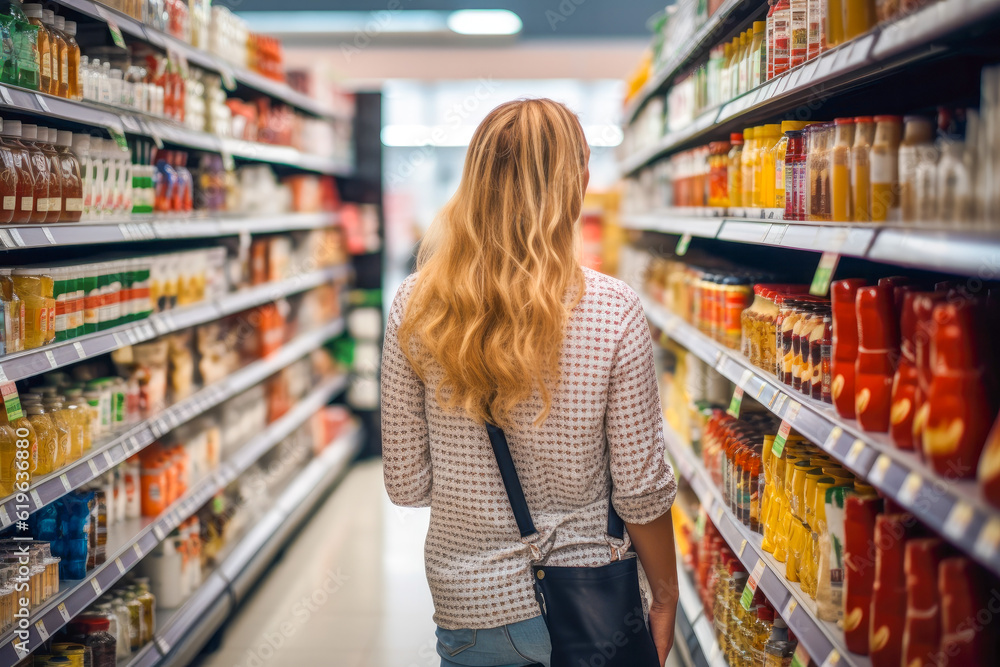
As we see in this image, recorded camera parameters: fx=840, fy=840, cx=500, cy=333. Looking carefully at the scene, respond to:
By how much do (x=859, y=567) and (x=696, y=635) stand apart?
1.36 meters

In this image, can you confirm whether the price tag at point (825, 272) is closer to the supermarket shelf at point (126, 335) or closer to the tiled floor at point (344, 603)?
the supermarket shelf at point (126, 335)

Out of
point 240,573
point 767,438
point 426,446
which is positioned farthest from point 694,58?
point 240,573

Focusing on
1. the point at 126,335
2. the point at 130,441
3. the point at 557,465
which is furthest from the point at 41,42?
the point at 557,465

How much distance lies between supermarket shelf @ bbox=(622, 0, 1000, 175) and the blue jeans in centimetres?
117

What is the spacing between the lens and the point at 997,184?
1.11 metres

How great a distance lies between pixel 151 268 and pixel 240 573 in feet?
4.80

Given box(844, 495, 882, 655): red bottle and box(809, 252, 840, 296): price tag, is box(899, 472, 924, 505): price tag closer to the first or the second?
box(844, 495, 882, 655): red bottle

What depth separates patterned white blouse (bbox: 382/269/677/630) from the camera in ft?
5.20

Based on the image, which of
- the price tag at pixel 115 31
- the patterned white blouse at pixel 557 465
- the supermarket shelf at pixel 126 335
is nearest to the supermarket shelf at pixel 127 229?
the supermarket shelf at pixel 126 335

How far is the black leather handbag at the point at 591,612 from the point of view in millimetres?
1548

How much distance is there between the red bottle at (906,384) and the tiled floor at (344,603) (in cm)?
236

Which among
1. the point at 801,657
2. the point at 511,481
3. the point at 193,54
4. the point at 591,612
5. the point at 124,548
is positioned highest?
the point at 193,54

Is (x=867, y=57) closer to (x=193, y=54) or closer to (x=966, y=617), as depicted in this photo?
(x=966, y=617)

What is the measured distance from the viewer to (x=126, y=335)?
9.02ft
